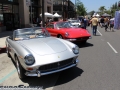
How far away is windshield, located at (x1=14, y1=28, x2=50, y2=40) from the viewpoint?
571cm

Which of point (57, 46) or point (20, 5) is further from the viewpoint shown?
point (20, 5)

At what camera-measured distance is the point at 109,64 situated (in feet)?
18.7

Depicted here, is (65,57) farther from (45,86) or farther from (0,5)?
(0,5)

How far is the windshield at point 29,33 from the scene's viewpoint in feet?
18.7

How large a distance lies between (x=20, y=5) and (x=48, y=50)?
20044 millimetres

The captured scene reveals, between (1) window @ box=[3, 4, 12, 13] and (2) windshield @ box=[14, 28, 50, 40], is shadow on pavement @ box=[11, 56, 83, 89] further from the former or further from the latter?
(1) window @ box=[3, 4, 12, 13]

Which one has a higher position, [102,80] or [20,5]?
[20,5]

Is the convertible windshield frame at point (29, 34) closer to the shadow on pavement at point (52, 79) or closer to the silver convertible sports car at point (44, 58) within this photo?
the silver convertible sports car at point (44, 58)

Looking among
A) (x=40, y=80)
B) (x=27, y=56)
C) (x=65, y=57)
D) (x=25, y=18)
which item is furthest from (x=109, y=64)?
A: (x=25, y=18)

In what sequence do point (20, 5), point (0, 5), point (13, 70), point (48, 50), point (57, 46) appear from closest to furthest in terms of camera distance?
point (48, 50)
point (57, 46)
point (13, 70)
point (0, 5)
point (20, 5)

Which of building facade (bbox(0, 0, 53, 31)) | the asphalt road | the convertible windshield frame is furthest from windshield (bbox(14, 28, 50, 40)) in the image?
building facade (bbox(0, 0, 53, 31))

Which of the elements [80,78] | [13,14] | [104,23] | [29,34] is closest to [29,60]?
[80,78]

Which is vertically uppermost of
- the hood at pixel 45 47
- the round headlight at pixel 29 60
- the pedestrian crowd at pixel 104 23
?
the pedestrian crowd at pixel 104 23

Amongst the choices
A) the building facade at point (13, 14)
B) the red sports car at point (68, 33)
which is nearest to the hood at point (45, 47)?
the red sports car at point (68, 33)
